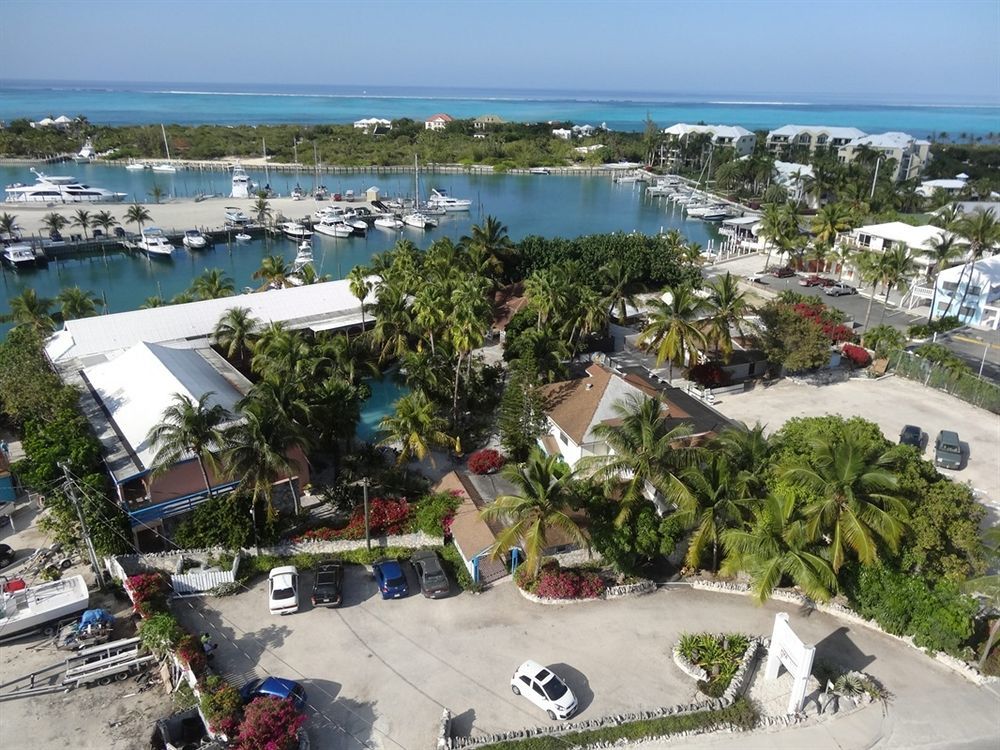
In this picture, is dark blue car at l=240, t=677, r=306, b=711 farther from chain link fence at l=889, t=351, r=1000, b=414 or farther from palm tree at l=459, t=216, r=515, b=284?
chain link fence at l=889, t=351, r=1000, b=414

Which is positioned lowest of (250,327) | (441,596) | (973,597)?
(441,596)

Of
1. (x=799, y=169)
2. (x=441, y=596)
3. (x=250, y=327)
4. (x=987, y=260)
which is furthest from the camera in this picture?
(x=799, y=169)

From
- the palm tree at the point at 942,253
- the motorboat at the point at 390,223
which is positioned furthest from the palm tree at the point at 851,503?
the motorboat at the point at 390,223

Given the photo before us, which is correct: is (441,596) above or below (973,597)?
below

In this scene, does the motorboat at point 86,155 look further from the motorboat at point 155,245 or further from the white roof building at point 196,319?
the white roof building at point 196,319

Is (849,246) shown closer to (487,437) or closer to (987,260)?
(987,260)

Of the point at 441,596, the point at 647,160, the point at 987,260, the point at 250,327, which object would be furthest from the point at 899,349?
the point at 647,160

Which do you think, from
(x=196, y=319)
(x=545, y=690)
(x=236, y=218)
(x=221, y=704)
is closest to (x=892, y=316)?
(x=545, y=690)
